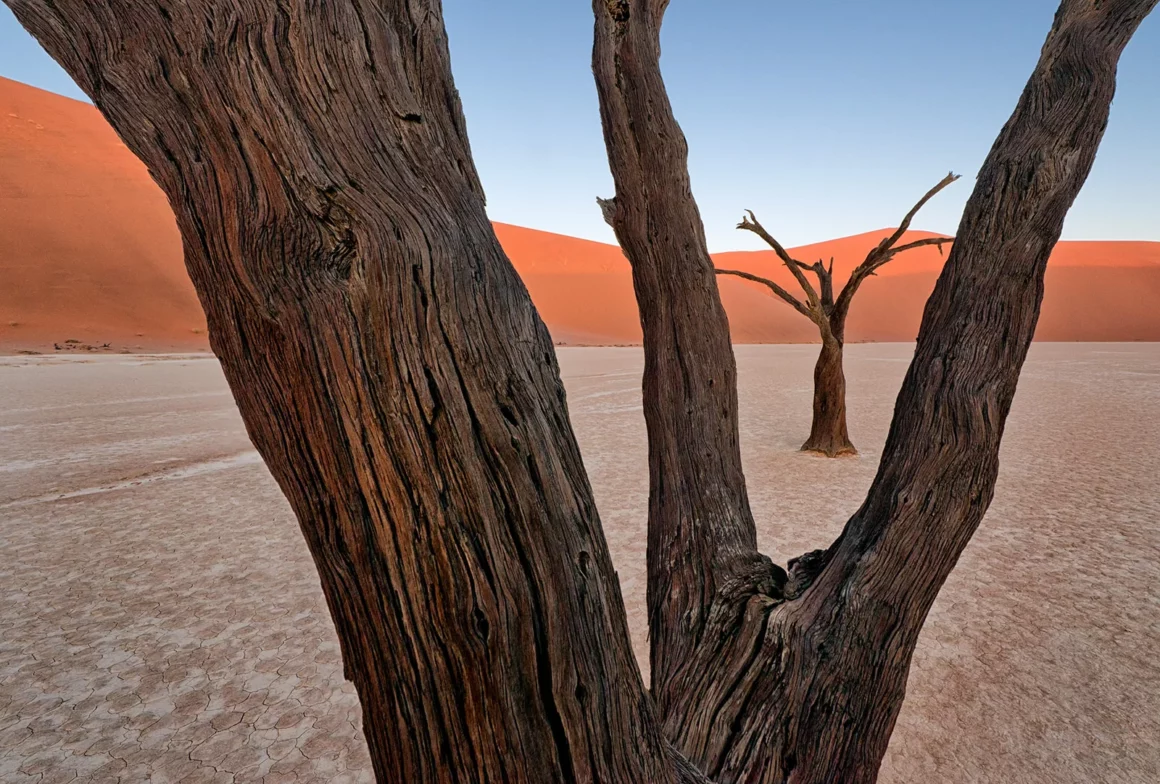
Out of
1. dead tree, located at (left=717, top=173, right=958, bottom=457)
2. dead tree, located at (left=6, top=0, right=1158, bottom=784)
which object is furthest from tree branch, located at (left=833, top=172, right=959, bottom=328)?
dead tree, located at (left=6, top=0, right=1158, bottom=784)

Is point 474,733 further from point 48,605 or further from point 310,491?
point 48,605

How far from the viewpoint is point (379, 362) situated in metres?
0.74

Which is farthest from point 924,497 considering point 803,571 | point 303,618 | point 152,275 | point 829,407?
point 152,275

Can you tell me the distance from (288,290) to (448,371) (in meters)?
0.21

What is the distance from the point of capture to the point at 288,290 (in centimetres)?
74

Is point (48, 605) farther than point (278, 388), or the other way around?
point (48, 605)

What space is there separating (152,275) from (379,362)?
47600mm

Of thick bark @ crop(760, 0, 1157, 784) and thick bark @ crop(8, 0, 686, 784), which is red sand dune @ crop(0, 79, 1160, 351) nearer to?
thick bark @ crop(8, 0, 686, 784)

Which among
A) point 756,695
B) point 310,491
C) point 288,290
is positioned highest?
point 288,290

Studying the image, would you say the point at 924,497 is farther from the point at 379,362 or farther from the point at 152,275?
the point at 152,275

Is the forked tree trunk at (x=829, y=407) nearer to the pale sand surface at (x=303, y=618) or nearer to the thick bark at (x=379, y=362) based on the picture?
the pale sand surface at (x=303, y=618)

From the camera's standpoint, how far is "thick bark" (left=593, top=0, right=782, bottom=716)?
1.65m

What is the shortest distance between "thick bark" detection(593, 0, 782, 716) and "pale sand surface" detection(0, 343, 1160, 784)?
1.23 metres

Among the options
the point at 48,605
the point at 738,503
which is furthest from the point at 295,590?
the point at 738,503
